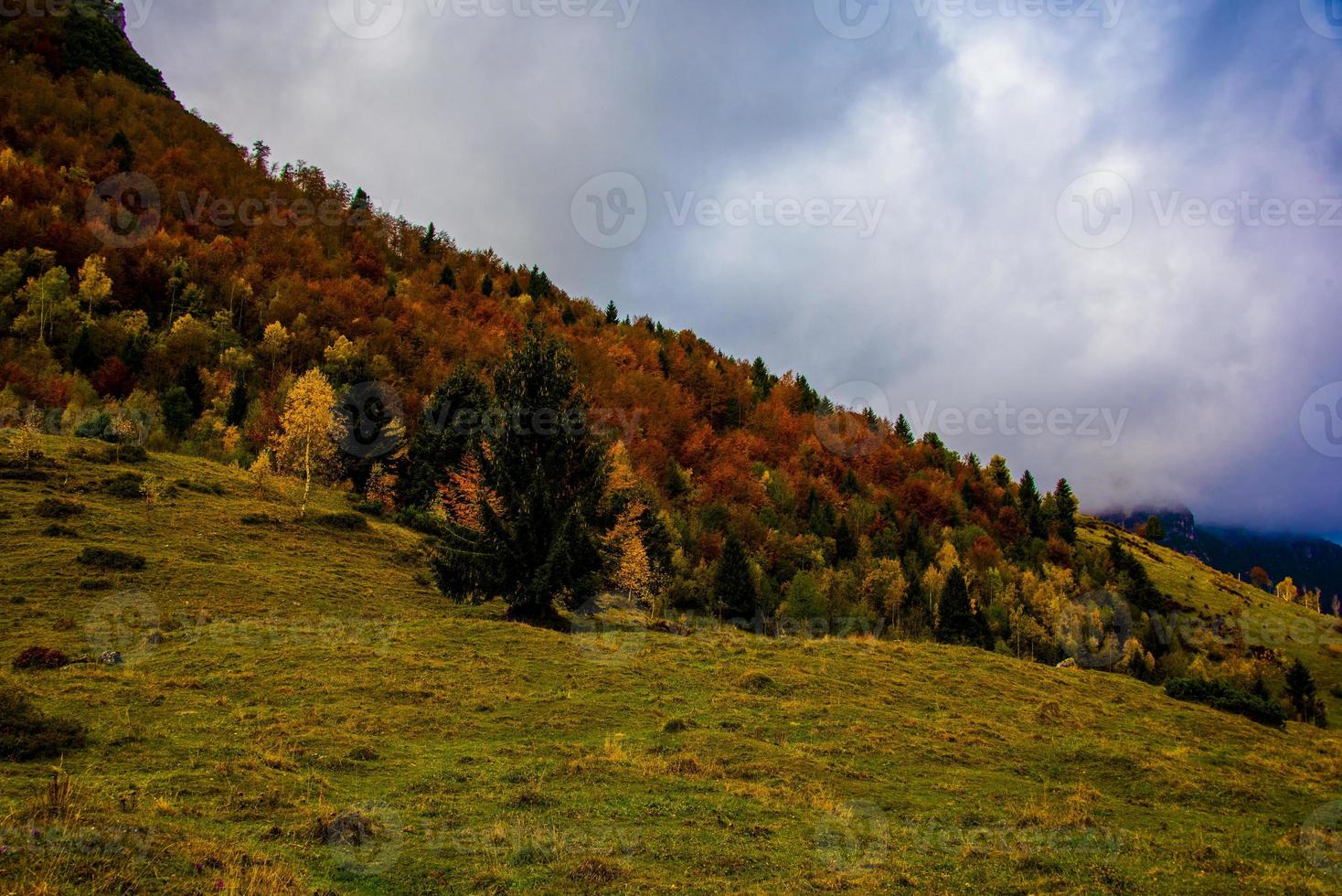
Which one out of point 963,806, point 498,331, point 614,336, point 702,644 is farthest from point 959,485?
point 963,806

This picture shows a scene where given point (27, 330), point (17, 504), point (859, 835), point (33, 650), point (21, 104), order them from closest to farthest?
point (859, 835) → point (33, 650) → point (17, 504) → point (27, 330) → point (21, 104)

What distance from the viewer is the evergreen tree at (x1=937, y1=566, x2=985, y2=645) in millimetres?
78375

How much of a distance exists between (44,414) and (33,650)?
2019 inches

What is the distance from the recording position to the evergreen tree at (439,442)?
63.2m

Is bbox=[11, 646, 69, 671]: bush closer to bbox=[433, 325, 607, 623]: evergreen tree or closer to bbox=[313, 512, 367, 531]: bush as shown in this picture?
bbox=[433, 325, 607, 623]: evergreen tree

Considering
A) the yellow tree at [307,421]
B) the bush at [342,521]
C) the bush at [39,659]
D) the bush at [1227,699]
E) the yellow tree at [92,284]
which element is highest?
the yellow tree at [92,284]

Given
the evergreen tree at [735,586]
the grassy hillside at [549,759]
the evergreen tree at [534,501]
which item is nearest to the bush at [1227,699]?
the grassy hillside at [549,759]

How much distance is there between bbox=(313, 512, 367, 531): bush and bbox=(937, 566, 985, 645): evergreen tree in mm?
68742

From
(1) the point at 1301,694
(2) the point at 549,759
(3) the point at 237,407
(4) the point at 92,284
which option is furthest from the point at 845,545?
(4) the point at 92,284

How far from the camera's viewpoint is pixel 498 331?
414ft

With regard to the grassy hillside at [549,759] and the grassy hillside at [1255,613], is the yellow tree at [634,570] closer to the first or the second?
the grassy hillside at [549,759]

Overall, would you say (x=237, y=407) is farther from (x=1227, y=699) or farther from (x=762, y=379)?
(x=762, y=379)

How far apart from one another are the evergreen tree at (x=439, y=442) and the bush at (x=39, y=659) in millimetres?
39399

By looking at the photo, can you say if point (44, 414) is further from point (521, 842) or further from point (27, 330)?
point (521, 842)
